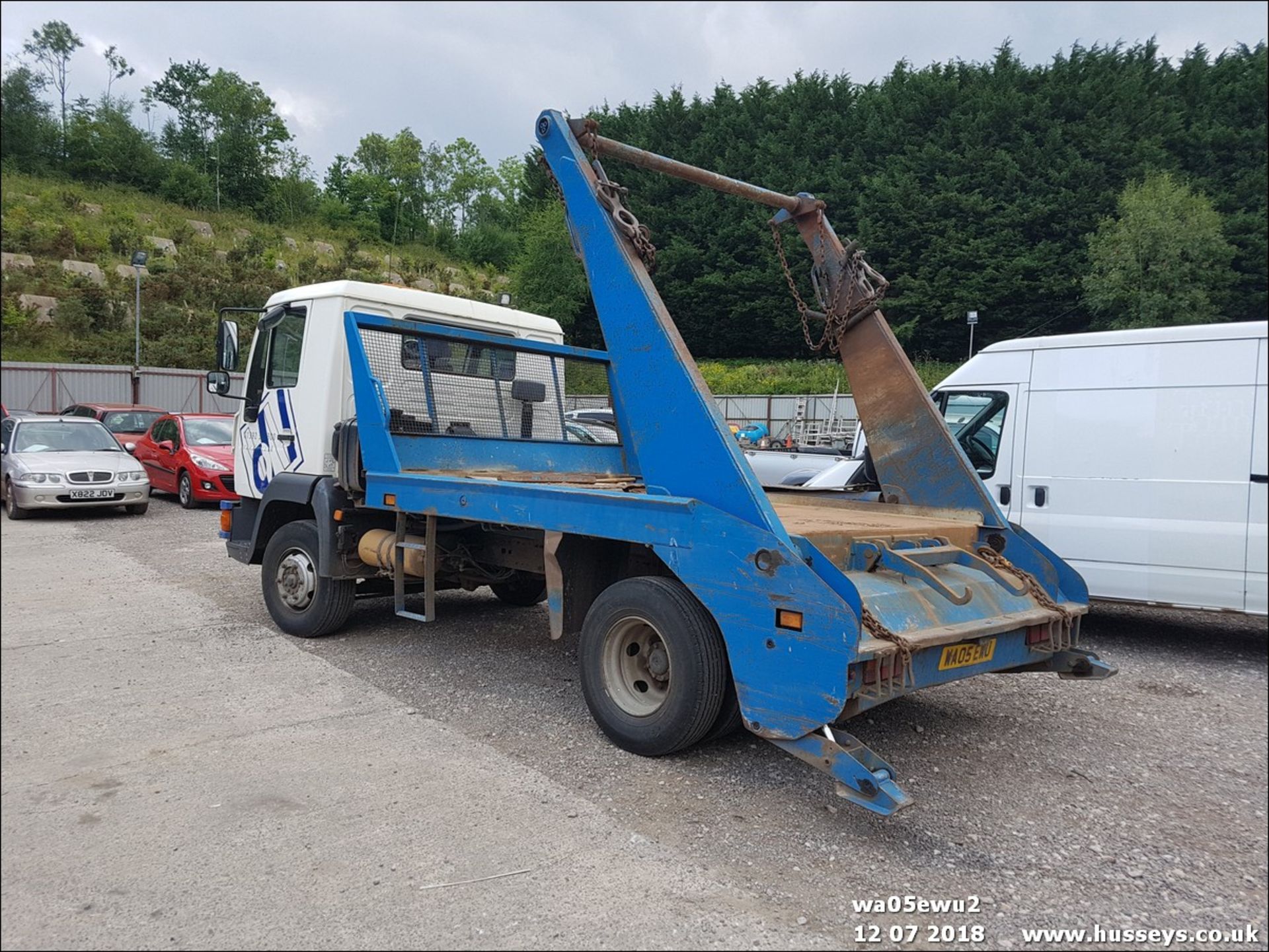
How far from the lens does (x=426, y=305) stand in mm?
6953

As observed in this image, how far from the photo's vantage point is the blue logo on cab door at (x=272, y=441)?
6599mm

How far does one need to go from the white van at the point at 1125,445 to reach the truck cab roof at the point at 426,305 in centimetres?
347

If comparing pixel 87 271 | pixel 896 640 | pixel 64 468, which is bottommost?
pixel 896 640

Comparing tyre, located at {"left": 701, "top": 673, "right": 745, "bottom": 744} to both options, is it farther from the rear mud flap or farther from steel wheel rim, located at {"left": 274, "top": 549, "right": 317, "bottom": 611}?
steel wheel rim, located at {"left": 274, "top": 549, "right": 317, "bottom": 611}

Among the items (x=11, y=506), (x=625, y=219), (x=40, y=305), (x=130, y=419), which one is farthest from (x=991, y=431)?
(x=130, y=419)

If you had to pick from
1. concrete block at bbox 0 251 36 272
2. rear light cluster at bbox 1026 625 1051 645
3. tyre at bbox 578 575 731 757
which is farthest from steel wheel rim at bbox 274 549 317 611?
rear light cluster at bbox 1026 625 1051 645

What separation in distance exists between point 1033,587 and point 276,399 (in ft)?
18.2

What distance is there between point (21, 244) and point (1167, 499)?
5657 millimetres

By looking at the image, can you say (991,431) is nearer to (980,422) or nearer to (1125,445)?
(980,422)

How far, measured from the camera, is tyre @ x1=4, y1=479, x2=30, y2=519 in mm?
1596

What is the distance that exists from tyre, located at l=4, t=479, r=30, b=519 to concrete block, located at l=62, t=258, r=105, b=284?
4.47m

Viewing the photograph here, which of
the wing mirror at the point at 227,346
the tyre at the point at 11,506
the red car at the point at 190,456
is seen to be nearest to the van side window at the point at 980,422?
the wing mirror at the point at 227,346

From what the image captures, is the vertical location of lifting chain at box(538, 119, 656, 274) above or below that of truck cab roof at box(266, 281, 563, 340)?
above

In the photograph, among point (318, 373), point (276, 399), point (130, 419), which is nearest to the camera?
point (318, 373)
